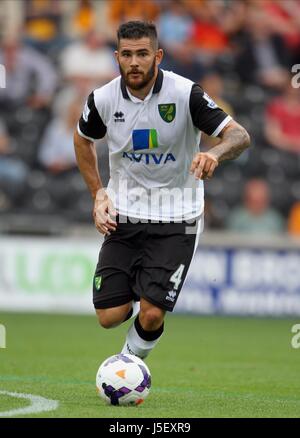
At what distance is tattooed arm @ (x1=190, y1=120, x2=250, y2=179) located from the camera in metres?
6.32

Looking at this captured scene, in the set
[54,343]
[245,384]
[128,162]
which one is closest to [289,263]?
[54,343]

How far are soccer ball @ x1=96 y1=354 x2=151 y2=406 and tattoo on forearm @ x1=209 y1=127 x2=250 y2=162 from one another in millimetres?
1492

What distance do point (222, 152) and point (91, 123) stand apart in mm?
1170

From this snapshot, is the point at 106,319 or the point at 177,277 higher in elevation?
the point at 177,277

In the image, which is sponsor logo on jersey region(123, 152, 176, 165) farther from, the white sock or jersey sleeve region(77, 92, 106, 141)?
the white sock

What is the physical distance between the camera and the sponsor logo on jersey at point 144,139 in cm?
717

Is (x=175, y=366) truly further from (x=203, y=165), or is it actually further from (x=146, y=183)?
(x=203, y=165)

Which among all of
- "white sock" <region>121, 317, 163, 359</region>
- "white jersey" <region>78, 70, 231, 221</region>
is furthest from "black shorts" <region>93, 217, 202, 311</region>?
"white sock" <region>121, 317, 163, 359</region>

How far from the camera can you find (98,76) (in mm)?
16547

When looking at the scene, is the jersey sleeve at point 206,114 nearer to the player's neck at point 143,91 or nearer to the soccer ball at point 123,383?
the player's neck at point 143,91

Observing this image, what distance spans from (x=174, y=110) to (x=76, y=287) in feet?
27.8

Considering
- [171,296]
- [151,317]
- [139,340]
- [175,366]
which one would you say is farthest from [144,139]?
[175,366]

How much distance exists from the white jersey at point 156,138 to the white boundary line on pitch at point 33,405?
1457 millimetres

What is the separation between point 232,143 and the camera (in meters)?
6.86
